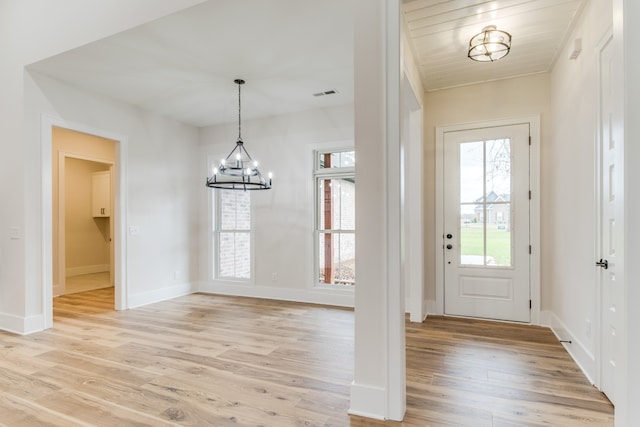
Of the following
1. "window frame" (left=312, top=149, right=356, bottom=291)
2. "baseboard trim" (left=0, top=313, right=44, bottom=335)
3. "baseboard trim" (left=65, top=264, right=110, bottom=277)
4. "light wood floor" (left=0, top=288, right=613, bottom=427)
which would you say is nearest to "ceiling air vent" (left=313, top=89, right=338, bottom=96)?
"window frame" (left=312, top=149, right=356, bottom=291)

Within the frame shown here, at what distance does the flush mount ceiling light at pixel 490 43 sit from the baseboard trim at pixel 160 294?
5204mm

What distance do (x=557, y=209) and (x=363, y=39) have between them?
294 cm

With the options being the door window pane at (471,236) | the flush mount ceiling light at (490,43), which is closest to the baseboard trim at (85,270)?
the door window pane at (471,236)

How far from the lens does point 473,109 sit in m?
4.35

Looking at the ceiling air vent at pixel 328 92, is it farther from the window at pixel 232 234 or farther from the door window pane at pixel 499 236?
the door window pane at pixel 499 236

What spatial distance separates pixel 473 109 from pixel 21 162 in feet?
17.5

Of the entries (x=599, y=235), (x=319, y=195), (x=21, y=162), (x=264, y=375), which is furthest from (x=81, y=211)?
(x=599, y=235)

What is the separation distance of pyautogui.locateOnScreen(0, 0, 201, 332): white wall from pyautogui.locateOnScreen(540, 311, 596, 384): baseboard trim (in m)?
5.42

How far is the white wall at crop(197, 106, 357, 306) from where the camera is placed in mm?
5207

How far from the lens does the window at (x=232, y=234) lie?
19.3 feet

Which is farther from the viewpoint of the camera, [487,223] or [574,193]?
[487,223]

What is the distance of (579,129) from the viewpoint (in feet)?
9.82

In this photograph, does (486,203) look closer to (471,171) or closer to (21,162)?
(471,171)

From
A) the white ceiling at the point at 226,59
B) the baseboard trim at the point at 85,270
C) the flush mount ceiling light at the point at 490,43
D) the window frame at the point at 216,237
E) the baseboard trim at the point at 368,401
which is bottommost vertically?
the baseboard trim at the point at 85,270
